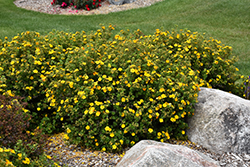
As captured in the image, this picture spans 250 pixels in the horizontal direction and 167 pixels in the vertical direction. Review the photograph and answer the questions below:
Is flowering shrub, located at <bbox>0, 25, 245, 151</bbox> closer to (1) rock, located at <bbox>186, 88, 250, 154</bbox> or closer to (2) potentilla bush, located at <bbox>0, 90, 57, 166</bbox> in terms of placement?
(1) rock, located at <bbox>186, 88, 250, 154</bbox>

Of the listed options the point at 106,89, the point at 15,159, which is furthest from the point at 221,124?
the point at 15,159

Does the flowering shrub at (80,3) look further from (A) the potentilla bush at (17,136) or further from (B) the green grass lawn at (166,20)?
(A) the potentilla bush at (17,136)

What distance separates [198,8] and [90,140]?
36.5 ft

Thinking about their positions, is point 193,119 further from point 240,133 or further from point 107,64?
point 107,64

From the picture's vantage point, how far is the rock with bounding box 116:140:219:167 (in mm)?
2459

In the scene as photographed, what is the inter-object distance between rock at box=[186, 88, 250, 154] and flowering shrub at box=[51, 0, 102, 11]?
11222 mm

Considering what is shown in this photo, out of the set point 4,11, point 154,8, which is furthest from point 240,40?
point 4,11

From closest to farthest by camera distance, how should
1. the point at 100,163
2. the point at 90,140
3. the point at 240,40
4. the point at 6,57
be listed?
the point at 100,163 → the point at 90,140 → the point at 6,57 → the point at 240,40

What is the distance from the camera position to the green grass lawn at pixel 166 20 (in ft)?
31.9

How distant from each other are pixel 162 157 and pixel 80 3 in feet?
41.5

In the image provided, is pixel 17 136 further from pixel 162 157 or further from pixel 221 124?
pixel 221 124

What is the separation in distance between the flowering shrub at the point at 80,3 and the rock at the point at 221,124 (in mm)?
11222

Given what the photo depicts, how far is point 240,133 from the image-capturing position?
3369mm

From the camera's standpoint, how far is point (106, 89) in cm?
344
